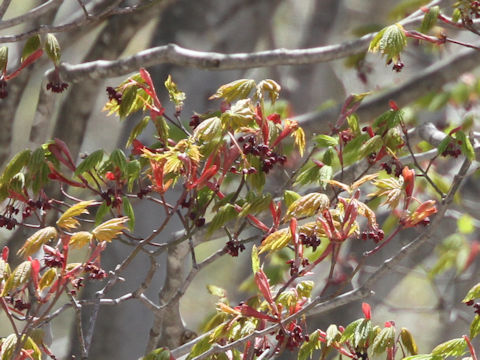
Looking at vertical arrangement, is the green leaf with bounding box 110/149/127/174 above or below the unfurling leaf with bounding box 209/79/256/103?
below

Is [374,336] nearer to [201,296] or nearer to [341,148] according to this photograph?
[341,148]

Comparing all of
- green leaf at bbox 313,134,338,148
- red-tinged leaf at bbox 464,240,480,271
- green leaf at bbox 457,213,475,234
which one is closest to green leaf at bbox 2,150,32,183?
green leaf at bbox 313,134,338,148

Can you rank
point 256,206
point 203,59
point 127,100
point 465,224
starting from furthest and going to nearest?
point 465,224 → point 203,59 → point 127,100 → point 256,206

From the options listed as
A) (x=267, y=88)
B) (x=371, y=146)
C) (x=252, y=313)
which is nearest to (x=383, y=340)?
(x=252, y=313)

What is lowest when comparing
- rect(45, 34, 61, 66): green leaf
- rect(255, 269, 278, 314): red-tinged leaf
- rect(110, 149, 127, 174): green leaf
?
rect(255, 269, 278, 314): red-tinged leaf

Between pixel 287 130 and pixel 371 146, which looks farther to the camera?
pixel 371 146

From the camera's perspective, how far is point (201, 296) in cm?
Answer: 751

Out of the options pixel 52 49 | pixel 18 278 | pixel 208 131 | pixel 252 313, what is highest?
pixel 52 49

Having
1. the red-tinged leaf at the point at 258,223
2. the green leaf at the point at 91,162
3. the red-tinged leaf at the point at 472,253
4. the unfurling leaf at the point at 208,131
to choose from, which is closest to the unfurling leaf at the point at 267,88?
the unfurling leaf at the point at 208,131

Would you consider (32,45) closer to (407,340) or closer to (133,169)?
(133,169)

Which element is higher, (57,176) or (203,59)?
(203,59)

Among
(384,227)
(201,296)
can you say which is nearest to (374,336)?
(384,227)

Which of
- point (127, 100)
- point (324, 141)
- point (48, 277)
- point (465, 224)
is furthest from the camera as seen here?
point (465, 224)

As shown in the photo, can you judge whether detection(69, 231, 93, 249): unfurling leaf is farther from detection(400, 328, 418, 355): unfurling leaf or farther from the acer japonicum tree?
detection(400, 328, 418, 355): unfurling leaf
